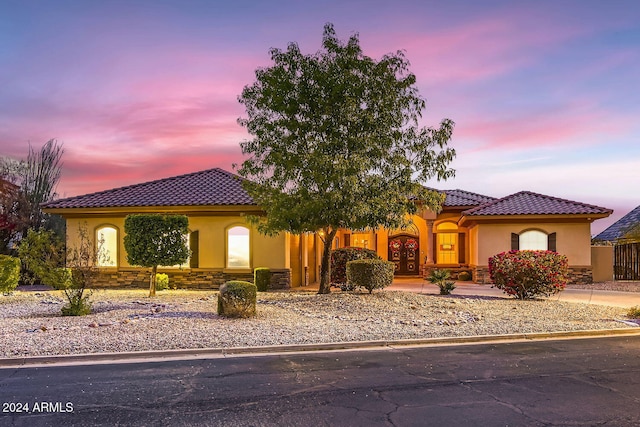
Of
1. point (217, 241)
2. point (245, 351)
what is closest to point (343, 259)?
point (217, 241)

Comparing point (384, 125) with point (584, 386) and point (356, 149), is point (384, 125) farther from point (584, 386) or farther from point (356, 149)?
point (584, 386)

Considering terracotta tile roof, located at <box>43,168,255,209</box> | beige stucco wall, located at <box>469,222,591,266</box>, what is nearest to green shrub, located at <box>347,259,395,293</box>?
terracotta tile roof, located at <box>43,168,255,209</box>

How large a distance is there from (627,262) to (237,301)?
897 inches

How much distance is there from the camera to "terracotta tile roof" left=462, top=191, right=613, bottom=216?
78.7ft

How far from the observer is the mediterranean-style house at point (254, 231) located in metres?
22.0

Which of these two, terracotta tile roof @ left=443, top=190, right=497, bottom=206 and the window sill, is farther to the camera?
terracotta tile roof @ left=443, top=190, right=497, bottom=206

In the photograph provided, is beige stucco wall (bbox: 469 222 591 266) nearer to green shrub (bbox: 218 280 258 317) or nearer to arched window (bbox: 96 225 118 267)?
green shrub (bbox: 218 280 258 317)

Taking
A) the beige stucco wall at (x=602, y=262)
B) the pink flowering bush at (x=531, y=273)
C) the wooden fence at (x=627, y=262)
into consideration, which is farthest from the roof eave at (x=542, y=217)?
the pink flowering bush at (x=531, y=273)

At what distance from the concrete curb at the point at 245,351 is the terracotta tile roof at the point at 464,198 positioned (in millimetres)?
17506

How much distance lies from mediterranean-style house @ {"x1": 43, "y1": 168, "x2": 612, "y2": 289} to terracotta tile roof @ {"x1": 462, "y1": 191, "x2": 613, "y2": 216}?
0.14 feet

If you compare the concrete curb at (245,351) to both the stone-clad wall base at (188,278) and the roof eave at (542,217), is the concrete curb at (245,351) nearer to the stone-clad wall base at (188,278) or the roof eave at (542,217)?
the stone-clad wall base at (188,278)

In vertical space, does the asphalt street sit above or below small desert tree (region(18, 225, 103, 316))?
below

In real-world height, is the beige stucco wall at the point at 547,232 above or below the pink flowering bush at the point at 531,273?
above

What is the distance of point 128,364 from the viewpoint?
8.69 m
